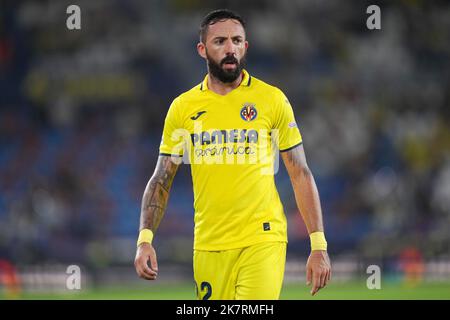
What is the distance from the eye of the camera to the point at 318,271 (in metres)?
5.80

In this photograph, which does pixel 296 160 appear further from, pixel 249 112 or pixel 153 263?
pixel 153 263

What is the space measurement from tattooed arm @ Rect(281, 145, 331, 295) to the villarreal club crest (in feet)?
1.14

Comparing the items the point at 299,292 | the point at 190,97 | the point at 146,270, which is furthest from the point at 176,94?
the point at 146,270

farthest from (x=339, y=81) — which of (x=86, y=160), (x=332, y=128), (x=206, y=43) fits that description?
(x=206, y=43)

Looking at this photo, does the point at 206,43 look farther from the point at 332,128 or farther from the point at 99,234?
the point at 332,128

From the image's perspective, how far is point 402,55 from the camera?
22.5 meters

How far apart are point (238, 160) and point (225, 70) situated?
67cm

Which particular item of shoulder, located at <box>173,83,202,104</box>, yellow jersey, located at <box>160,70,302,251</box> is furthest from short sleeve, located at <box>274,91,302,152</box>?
shoulder, located at <box>173,83,202,104</box>

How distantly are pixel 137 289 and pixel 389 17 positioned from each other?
10397 mm

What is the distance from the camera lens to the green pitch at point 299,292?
554 inches

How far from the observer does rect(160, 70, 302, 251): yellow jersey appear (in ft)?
20.2

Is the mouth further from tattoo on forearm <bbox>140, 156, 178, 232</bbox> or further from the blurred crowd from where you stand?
the blurred crowd

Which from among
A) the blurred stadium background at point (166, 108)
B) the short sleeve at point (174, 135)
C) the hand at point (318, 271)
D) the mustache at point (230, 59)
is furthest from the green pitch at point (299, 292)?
the mustache at point (230, 59)

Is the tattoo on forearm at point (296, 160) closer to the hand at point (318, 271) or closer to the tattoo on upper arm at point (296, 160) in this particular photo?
the tattoo on upper arm at point (296, 160)
